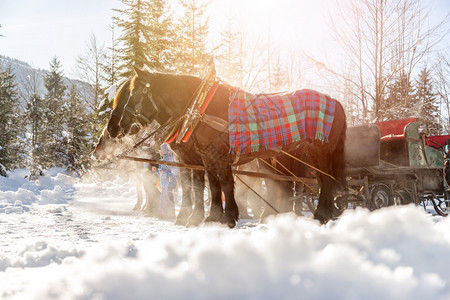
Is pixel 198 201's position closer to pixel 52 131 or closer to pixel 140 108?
pixel 140 108

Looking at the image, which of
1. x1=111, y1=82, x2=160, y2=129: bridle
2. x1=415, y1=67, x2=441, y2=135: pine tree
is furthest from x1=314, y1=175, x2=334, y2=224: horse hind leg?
x1=415, y1=67, x2=441, y2=135: pine tree

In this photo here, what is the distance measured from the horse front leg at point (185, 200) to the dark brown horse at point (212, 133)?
46 cm

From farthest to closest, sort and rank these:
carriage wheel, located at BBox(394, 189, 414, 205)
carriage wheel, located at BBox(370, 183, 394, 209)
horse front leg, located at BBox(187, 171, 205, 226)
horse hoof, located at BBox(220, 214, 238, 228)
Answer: carriage wheel, located at BBox(394, 189, 414, 205) < carriage wheel, located at BBox(370, 183, 394, 209) < horse front leg, located at BBox(187, 171, 205, 226) < horse hoof, located at BBox(220, 214, 238, 228)

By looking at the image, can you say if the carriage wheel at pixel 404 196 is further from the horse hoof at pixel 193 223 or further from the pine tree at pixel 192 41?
the pine tree at pixel 192 41

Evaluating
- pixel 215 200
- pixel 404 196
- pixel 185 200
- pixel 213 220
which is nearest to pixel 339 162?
pixel 215 200

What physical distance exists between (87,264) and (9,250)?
2047 millimetres

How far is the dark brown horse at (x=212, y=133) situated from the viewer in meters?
4.80

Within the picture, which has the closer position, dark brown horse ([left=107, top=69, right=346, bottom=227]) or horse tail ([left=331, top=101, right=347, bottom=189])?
dark brown horse ([left=107, top=69, right=346, bottom=227])

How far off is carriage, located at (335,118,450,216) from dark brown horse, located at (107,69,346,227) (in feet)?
3.31

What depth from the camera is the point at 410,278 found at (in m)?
1.26

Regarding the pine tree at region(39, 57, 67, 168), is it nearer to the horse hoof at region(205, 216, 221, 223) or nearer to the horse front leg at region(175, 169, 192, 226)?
the horse front leg at region(175, 169, 192, 226)

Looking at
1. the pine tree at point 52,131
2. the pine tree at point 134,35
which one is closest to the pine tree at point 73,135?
Answer: the pine tree at point 52,131

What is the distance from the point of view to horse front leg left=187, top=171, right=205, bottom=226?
5.50 metres

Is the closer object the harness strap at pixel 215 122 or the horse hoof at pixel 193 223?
the harness strap at pixel 215 122
